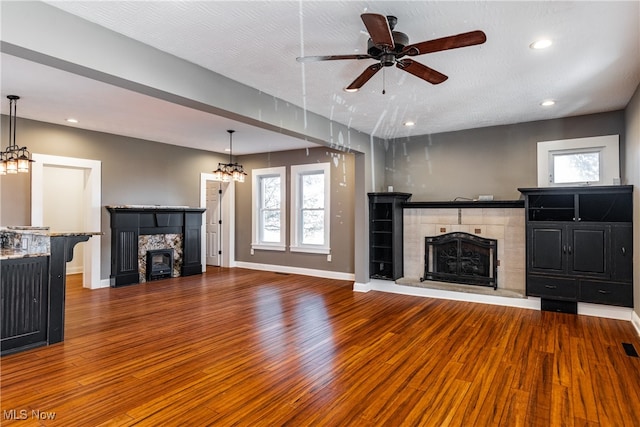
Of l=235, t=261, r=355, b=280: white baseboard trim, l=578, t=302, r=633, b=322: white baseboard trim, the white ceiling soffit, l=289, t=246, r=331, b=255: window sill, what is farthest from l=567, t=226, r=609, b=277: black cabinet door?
the white ceiling soffit

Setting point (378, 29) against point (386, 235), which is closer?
point (378, 29)

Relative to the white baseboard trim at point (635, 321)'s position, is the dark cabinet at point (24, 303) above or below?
above

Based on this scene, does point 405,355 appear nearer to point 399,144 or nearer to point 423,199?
Result: point 423,199

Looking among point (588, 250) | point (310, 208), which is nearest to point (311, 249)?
point (310, 208)

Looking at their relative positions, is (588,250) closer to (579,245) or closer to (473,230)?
(579,245)

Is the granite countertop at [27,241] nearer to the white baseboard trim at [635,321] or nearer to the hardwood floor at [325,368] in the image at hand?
the hardwood floor at [325,368]

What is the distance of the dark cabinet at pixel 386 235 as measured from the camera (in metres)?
5.97

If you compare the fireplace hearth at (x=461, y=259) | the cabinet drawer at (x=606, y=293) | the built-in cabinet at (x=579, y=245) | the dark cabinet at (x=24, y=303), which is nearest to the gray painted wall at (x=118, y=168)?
the dark cabinet at (x=24, y=303)

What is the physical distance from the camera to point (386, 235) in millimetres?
6250

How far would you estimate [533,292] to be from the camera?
4.81 metres

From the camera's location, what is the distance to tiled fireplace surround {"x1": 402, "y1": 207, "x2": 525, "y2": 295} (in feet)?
17.3

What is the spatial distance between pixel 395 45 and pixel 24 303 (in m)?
3.96

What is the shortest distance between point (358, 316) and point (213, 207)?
17.9 ft

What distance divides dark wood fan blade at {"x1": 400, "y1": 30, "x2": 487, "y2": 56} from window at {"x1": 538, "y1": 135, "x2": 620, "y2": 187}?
3.70 m
